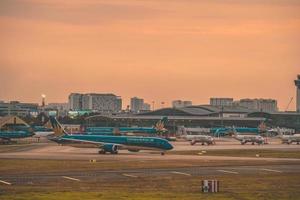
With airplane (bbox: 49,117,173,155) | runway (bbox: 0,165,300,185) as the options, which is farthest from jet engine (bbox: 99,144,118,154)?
runway (bbox: 0,165,300,185)

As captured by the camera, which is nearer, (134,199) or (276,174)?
(134,199)

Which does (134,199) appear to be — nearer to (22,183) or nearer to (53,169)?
(22,183)

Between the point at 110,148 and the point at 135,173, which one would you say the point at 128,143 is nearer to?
the point at 110,148

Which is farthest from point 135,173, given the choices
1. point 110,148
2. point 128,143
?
point 128,143

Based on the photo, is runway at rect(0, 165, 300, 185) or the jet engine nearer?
runway at rect(0, 165, 300, 185)

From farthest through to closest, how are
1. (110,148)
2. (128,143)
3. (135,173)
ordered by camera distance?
(128,143)
(110,148)
(135,173)

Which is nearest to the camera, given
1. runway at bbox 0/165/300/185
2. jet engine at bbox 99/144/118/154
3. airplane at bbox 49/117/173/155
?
runway at bbox 0/165/300/185

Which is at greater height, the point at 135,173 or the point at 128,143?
the point at 128,143

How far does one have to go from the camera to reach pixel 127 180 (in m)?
75.8

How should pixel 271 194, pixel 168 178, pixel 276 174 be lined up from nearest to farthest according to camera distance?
pixel 271 194
pixel 168 178
pixel 276 174

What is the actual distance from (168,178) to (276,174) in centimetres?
1528

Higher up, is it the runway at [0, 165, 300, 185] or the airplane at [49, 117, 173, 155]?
the airplane at [49, 117, 173, 155]

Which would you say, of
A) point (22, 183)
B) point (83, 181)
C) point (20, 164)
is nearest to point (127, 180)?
point (83, 181)

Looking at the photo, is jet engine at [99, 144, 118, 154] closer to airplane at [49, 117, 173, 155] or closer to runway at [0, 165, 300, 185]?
airplane at [49, 117, 173, 155]
